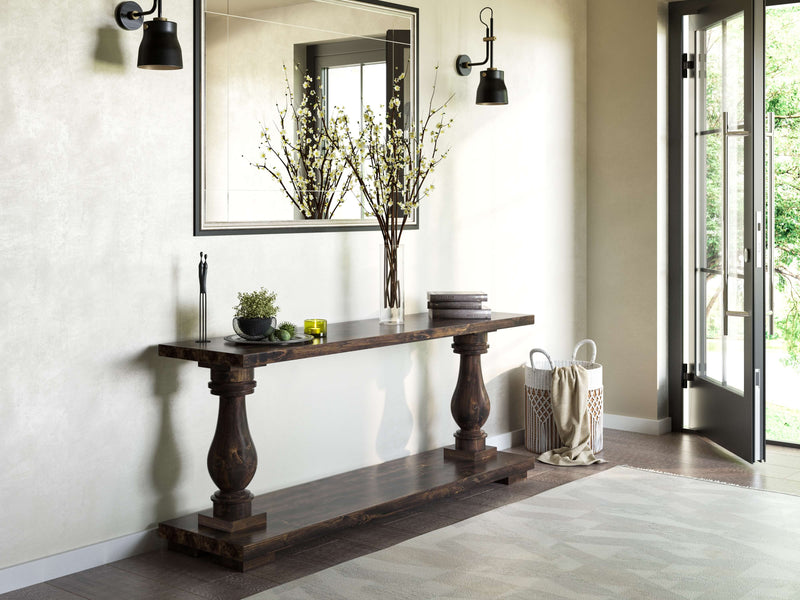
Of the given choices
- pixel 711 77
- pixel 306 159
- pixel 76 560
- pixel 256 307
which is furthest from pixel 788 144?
pixel 76 560

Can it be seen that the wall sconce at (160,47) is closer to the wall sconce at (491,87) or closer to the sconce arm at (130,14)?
the sconce arm at (130,14)

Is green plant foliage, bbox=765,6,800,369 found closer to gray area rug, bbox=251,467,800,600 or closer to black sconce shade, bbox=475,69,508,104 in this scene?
gray area rug, bbox=251,467,800,600

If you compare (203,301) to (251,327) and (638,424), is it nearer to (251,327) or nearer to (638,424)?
(251,327)

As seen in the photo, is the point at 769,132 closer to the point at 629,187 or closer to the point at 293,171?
the point at 629,187

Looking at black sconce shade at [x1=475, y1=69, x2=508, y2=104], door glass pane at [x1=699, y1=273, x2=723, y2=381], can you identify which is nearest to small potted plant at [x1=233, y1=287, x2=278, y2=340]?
black sconce shade at [x1=475, y1=69, x2=508, y2=104]

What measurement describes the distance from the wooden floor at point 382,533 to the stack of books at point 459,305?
2.58ft

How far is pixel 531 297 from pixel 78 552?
9.32 feet

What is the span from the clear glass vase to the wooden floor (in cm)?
81

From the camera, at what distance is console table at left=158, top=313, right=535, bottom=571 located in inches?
127

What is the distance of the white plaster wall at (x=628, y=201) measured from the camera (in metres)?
5.33

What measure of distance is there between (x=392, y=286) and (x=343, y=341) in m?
0.65

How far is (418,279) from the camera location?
14.8 feet

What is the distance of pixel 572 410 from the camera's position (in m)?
4.75

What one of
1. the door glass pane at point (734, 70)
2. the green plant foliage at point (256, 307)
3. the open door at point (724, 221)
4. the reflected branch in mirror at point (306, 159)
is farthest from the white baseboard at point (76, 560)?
the door glass pane at point (734, 70)
